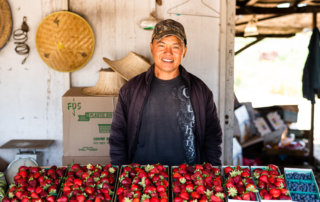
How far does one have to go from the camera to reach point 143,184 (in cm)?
160

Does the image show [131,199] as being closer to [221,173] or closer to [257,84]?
[221,173]

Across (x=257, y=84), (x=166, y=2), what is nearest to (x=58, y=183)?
(x=166, y=2)

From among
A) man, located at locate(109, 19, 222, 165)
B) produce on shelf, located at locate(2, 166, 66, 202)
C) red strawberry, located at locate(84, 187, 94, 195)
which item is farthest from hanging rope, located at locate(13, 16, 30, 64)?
red strawberry, located at locate(84, 187, 94, 195)

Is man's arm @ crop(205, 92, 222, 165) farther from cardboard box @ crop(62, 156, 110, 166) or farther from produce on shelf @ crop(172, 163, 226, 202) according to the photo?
cardboard box @ crop(62, 156, 110, 166)

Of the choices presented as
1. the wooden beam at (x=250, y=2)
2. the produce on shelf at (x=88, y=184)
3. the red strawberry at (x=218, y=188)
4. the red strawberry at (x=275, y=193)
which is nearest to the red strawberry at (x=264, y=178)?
the red strawberry at (x=275, y=193)

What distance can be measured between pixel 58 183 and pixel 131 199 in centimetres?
40

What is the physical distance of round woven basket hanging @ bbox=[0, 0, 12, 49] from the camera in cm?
317

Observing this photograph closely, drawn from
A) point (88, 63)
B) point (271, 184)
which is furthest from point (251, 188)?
point (88, 63)

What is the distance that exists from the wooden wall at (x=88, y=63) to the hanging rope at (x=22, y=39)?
40 mm

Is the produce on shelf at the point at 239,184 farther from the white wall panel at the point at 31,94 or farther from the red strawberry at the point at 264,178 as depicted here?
the white wall panel at the point at 31,94

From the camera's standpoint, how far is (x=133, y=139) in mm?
2318

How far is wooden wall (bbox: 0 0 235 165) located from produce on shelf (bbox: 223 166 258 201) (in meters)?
1.86

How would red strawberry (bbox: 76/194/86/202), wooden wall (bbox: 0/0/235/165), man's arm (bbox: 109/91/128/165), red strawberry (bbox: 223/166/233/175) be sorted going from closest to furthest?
red strawberry (bbox: 76/194/86/202), red strawberry (bbox: 223/166/233/175), man's arm (bbox: 109/91/128/165), wooden wall (bbox: 0/0/235/165)

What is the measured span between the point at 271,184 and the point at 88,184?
2.88 feet
